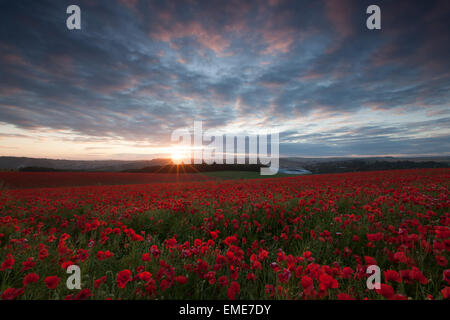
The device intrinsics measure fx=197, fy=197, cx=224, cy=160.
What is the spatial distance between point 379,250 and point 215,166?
46.1m

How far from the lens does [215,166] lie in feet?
159

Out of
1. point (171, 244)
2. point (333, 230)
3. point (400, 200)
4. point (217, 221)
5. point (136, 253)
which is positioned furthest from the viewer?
point (400, 200)

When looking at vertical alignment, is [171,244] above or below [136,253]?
above

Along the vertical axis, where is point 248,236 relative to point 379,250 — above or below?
below

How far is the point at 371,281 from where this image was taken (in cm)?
166

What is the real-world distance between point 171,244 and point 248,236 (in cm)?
165

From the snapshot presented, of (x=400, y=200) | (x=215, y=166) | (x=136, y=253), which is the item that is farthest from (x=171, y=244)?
(x=215, y=166)
